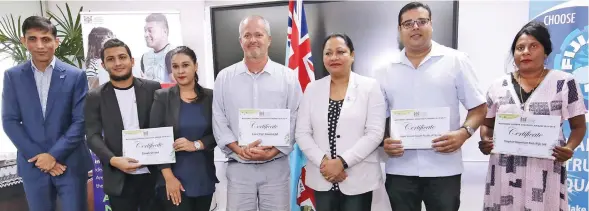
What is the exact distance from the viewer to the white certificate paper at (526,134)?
6.27 ft

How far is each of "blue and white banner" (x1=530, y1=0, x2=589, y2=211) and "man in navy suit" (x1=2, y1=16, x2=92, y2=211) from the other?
11.7ft

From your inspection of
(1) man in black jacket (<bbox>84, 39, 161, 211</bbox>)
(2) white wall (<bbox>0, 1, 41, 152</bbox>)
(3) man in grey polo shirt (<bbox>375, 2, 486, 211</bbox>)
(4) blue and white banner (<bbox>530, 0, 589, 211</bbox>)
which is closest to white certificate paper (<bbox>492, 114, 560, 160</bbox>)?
(3) man in grey polo shirt (<bbox>375, 2, 486, 211</bbox>)

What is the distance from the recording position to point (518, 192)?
206 centimetres

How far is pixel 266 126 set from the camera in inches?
87.7

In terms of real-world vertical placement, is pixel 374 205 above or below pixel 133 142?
below

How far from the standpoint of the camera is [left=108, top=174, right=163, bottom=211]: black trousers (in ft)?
7.52

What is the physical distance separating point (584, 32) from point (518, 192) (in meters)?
1.59

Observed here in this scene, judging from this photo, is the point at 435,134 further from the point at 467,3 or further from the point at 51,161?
the point at 51,161

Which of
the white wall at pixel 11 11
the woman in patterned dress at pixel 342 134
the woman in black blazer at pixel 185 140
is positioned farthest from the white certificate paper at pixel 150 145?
the white wall at pixel 11 11

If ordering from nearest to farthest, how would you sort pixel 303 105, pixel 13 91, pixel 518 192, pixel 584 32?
pixel 518 192
pixel 303 105
pixel 13 91
pixel 584 32

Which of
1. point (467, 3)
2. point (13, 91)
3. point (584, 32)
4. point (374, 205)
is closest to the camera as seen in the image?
point (13, 91)

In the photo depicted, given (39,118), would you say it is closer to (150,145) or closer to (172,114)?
(150,145)

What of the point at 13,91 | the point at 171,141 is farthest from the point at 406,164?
the point at 13,91

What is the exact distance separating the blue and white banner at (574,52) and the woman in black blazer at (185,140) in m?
2.66
